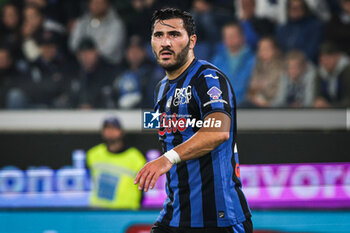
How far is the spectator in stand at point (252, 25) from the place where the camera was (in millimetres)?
6546

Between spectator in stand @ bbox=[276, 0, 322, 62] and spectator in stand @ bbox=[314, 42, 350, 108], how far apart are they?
24 cm

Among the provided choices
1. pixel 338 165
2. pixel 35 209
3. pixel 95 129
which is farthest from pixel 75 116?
pixel 338 165

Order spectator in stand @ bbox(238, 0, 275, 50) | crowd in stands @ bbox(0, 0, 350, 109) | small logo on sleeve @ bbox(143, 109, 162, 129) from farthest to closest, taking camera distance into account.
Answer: spectator in stand @ bbox(238, 0, 275, 50)
crowd in stands @ bbox(0, 0, 350, 109)
small logo on sleeve @ bbox(143, 109, 162, 129)

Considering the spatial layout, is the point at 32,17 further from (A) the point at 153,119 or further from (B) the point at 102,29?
(A) the point at 153,119

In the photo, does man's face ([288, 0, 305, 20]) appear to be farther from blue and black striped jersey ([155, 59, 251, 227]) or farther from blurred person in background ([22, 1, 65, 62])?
blue and black striped jersey ([155, 59, 251, 227])

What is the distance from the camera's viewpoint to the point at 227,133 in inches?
86.4

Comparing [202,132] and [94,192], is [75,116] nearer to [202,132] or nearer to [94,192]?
[94,192]

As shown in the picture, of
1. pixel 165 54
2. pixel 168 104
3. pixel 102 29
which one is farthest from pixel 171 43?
pixel 102 29

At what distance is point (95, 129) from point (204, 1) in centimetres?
239

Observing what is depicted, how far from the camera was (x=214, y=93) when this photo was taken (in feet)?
7.51

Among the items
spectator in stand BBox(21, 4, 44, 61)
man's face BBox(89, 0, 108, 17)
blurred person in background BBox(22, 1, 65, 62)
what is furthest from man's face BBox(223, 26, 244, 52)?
spectator in stand BBox(21, 4, 44, 61)

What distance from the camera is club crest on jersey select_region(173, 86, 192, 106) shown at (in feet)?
7.91

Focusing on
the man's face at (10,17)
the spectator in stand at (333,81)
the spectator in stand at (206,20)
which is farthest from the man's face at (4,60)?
the spectator in stand at (333,81)

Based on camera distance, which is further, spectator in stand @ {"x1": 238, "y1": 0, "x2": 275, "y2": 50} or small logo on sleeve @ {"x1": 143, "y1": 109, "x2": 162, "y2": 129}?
spectator in stand @ {"x1": 238, "y1": 0, "x2": 275, "y2": 50}
